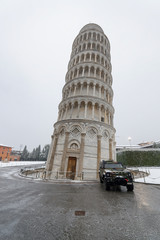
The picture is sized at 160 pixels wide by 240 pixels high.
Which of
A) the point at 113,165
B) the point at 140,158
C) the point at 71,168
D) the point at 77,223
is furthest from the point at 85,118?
the point at 140,158

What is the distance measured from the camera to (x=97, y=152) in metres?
18.5

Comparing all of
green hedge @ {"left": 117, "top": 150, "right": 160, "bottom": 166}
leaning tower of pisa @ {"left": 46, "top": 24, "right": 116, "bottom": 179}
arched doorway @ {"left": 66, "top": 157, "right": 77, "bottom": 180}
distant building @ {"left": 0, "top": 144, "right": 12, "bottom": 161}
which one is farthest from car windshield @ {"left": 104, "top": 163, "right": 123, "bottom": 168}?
distant building @ {"left": 0, "top": 144, "right": 12, "bottom": 161}

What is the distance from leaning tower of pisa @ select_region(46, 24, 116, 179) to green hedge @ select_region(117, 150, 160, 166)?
18883mm

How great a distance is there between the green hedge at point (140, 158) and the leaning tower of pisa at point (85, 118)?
18883 millimetres

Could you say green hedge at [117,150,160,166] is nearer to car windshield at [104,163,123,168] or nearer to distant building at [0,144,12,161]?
car windshield at [104,163,123,168]

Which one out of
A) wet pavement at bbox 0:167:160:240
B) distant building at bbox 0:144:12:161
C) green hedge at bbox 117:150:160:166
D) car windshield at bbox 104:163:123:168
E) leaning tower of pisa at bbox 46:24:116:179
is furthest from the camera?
distant building at bbox 0:144:12:161

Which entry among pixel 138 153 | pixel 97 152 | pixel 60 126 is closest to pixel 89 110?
pixel 60 126

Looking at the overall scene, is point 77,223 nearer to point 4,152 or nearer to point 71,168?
point 71,168

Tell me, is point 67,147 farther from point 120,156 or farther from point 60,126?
point 120,156

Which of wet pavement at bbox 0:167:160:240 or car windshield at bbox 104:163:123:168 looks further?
→ car windshield at bbox 104:163:123:168

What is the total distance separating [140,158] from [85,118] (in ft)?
87.1

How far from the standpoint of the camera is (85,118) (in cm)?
2005

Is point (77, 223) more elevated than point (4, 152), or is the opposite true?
point (4, 152)

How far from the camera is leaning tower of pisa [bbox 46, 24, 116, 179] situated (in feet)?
58.4
